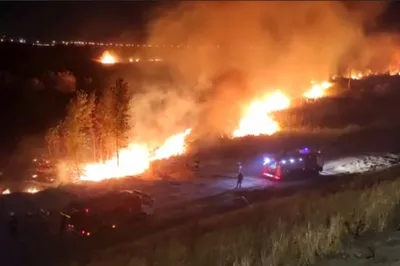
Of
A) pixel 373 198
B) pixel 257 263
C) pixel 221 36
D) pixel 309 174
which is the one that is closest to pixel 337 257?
Answer: pixel 257 263

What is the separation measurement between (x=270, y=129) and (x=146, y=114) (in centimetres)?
1036

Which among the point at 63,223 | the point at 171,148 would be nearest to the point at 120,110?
the point at 171,148

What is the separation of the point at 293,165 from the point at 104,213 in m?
12.3

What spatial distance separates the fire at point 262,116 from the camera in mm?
48562

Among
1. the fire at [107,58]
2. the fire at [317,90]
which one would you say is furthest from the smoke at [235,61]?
the fire at [107,58]

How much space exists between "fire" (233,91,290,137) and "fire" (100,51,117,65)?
48474mm

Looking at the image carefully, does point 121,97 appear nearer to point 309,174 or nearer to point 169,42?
point 309,174

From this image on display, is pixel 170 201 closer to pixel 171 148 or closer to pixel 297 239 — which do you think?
pixel 171 148

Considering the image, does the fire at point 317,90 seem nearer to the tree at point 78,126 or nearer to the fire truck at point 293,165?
the tree at point 78,126

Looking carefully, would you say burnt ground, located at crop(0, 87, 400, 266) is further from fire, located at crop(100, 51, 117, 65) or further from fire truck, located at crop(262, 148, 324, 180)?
fire, located at crop(100, 51, 117, 65)

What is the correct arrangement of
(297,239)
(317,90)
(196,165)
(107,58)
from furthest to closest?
(107,58) < (317,90) < (196,165) < (297,239)

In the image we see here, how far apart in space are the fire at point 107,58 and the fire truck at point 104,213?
270 feet

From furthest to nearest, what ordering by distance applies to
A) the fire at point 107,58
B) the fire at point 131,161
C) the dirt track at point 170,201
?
the fire at point 107,58
the fire at point 131,161
the dirt track at point 170,201

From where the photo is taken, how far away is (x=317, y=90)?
6562 centimetres
